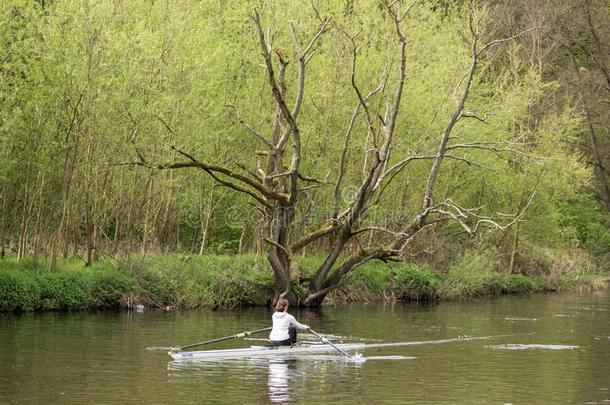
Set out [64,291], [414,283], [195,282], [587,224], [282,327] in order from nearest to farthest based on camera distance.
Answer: [282,327] → [64,291] → [195,282] → [414,283] → [587,224]

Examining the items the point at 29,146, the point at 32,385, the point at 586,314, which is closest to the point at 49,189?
the point at 29,146

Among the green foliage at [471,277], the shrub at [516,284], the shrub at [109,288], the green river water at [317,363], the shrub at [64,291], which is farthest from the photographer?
the shrub at [516,284]

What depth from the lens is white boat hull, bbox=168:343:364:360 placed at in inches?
862

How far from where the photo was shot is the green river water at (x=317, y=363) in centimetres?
1784

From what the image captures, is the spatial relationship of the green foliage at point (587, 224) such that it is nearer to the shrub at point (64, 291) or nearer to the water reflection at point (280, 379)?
the shrub at point (64, 291)

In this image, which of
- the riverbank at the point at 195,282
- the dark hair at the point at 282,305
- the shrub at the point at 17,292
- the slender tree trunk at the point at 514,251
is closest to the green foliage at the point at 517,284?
the slender tree trunk at the point at 514,251

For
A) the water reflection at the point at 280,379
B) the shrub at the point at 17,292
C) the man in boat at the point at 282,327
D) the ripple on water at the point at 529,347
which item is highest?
the shrub at the point at 17,292

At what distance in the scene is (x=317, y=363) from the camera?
2277 cm

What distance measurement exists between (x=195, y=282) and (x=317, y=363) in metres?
11.1

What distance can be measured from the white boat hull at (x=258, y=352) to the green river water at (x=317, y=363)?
0.29 metres

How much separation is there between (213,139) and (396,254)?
23.6 ft

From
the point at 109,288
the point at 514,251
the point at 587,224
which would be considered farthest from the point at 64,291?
the point at 587,224

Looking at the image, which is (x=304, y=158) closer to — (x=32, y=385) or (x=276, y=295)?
(x=276, y=295)

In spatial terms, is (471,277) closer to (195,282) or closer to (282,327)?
(195,282)
